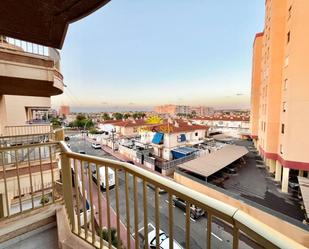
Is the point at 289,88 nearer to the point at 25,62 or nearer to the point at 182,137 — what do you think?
the point at 182,137

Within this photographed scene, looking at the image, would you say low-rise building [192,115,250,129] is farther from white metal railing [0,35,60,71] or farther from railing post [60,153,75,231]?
railing post [60,153,75,231]

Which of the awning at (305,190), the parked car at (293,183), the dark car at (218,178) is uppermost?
the awning at (305,190)

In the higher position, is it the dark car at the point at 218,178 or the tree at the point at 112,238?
the tree at the point at 112,238

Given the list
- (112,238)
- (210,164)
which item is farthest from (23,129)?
(210,164)

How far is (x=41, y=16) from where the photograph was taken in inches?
67.8

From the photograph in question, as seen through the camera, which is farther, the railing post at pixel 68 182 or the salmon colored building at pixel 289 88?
the salmon colored building at pixel 289 88

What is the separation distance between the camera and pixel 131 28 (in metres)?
9.33

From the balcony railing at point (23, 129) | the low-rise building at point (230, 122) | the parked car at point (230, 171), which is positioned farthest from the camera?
the low-rise building at point (230, 122)

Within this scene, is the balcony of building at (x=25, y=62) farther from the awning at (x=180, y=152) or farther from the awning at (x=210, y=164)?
the awning at (x=180, y=152)

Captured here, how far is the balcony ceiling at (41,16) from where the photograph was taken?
151 centimetres

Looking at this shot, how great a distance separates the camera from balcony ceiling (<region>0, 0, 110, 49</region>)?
1508 mm

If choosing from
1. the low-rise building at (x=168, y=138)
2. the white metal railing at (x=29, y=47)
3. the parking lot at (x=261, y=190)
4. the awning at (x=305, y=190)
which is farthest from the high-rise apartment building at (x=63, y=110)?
the awning at (x=305, y=190)

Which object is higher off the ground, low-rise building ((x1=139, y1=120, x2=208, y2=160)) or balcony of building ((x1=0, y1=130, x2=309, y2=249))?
balcony of building ((x1=0, y1=130, x2=309, y2=249))

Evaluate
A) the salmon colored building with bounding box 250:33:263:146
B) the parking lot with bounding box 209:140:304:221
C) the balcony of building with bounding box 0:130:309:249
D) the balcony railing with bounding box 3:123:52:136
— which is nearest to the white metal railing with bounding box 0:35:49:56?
the balcony of building with bounding box 0:130:309:249
